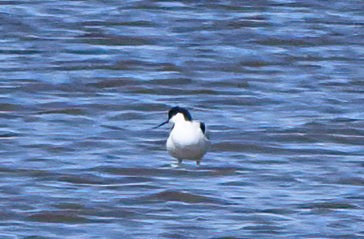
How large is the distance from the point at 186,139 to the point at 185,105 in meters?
2.56

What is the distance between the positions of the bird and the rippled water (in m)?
0.12

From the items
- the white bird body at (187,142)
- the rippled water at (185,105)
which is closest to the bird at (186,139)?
the white bird body at (187,142)

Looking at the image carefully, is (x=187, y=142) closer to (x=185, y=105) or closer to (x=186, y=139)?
(x=186, y=139)

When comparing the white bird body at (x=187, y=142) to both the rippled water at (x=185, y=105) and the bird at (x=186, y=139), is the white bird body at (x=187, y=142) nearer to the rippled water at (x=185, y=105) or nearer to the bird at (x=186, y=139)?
the bird at (x=186, y=139)

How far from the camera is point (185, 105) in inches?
592

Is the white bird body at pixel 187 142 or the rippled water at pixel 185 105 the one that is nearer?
the rippled water at pixel 185 105

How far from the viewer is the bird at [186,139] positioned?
12.5 metres

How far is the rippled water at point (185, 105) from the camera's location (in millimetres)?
11188

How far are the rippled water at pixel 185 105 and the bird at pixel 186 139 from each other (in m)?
0.12

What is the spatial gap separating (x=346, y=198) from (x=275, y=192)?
0.49 m

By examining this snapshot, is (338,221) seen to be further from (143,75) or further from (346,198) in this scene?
(143,75)

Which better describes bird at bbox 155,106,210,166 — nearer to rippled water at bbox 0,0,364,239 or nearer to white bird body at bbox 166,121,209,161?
white bird body at bbox 166,121,209,161

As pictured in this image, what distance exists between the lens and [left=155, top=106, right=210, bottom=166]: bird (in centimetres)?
1250

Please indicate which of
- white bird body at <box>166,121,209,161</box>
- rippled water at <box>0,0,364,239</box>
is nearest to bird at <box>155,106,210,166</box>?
white bird body at <box>166,121,209,161</box>
